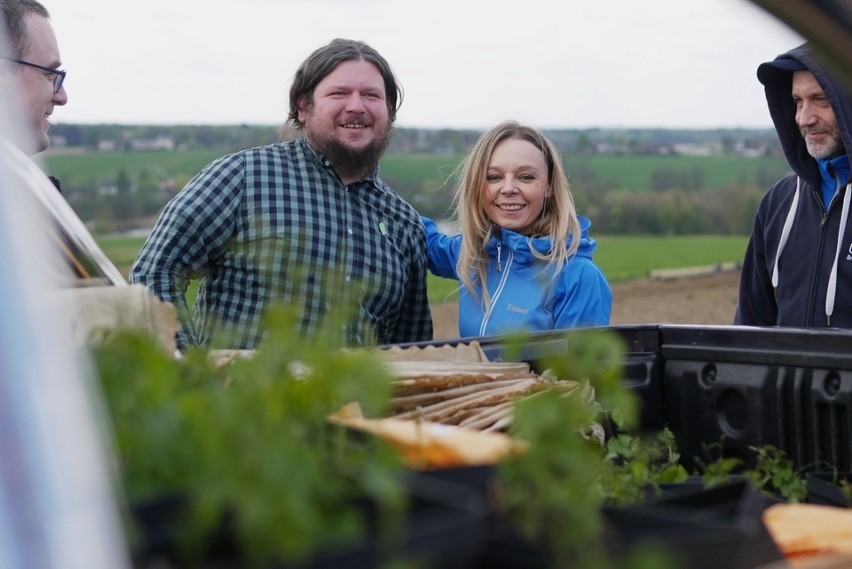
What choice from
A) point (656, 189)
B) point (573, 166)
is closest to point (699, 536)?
point (573, 166)

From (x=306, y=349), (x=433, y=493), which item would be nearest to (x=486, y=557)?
(x=433, y=493)

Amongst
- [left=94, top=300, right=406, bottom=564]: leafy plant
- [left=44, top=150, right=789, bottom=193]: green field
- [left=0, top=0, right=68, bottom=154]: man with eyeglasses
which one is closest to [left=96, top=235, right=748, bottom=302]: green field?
[left=44, top=150, right=789, bottom=193]: green field

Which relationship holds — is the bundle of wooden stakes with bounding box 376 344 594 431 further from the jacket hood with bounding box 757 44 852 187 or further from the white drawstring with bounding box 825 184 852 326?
the jacket hood with bounding box 757 44 852 187

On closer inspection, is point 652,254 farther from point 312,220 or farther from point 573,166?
point 312,220

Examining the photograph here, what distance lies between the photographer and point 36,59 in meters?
4.37

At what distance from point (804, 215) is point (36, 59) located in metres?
3.40

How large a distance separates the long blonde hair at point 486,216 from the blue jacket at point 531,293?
4cm

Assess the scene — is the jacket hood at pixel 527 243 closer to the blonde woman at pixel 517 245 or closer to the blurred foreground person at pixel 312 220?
the blonde woman at pixel 517 245

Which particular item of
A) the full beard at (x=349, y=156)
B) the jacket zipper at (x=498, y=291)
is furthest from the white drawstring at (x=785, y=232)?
the full beard at (x=349, y=156)

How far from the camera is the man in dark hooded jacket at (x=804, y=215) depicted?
4.50 meters

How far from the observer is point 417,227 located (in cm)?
455

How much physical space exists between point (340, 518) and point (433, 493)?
0.47 ft

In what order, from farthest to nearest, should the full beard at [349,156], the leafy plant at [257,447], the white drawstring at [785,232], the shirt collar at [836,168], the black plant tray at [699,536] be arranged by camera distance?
the white drawstring at [785,232] → the shirt collar at [836,168] → the full beard at [349,156] → the black plant tray at [699,536] → the leafy plant at [257,447]

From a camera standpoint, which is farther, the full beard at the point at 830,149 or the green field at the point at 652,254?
the green field at the point at 652,254
